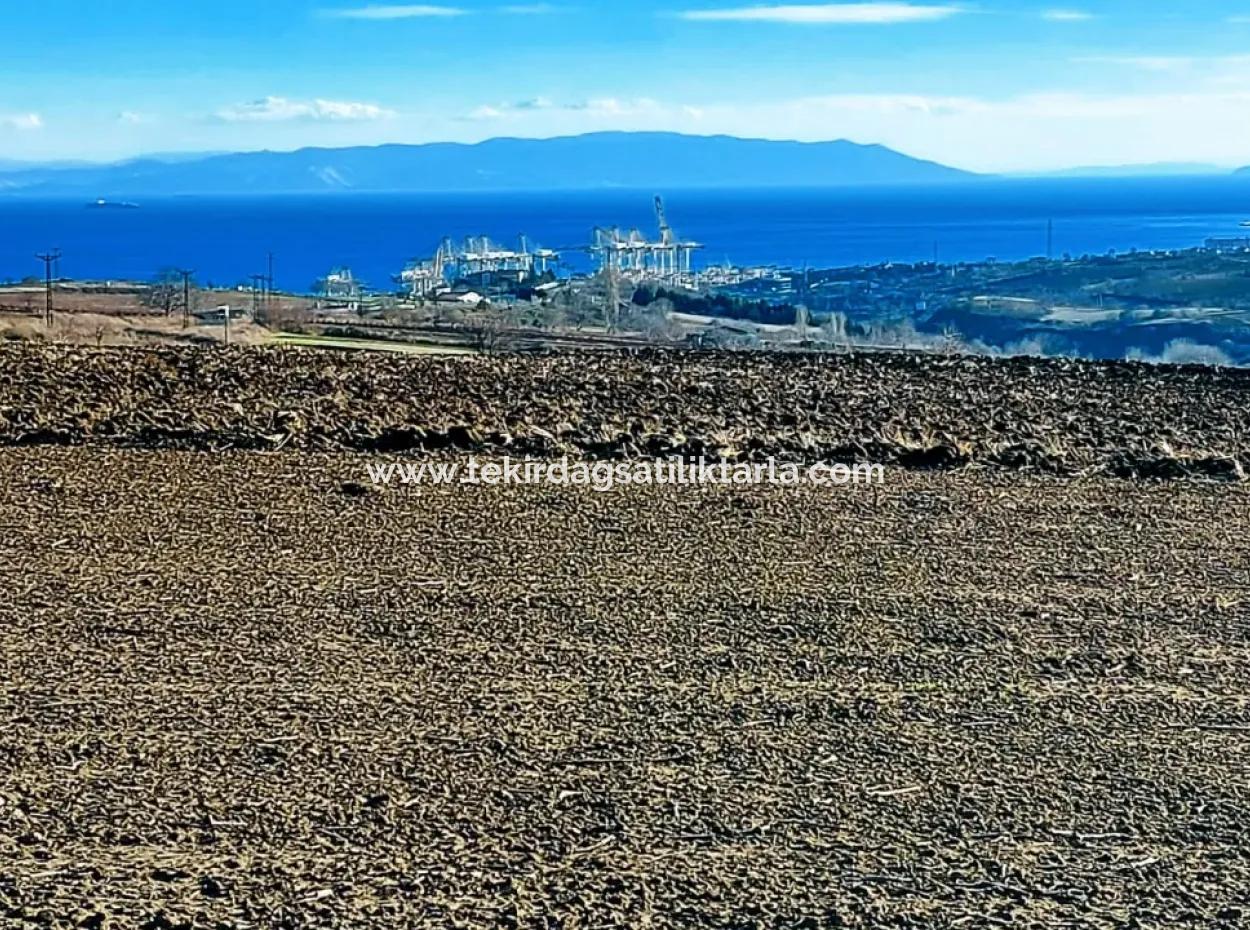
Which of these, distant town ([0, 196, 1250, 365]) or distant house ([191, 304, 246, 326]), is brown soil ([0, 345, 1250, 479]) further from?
distant house ([191, 304, 246, 326])

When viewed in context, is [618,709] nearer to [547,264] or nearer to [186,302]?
[186,302]

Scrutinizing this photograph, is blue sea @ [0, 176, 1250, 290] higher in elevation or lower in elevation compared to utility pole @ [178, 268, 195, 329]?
higher

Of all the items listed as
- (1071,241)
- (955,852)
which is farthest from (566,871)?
(1071,241)

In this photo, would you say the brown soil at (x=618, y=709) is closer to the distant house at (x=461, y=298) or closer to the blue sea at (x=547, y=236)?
the distant house at (x=461, y=298)

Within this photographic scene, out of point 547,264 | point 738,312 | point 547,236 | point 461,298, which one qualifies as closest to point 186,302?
point 461,298

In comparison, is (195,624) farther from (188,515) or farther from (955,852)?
(955,852)

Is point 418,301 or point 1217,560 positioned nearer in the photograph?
point 1217,560

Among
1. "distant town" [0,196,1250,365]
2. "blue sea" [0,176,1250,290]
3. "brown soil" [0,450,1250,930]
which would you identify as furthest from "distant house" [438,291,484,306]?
"blue sea" [0,176,1250,290]

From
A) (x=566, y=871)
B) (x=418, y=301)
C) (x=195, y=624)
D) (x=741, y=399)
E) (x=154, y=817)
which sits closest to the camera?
(x=566, y=871)

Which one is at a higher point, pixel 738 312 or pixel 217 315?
pixel 738 312
